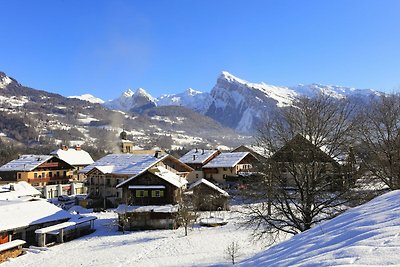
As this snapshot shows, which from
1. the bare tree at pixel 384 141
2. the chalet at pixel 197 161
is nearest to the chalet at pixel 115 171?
the chalet at pixel 197 161

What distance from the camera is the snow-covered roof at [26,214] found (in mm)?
33200

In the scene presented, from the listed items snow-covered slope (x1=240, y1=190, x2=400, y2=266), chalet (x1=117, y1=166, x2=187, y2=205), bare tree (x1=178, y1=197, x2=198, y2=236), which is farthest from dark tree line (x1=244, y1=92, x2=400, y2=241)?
chalet (x1=117, y1=166, x2=187, y2=205)

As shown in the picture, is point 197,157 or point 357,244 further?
point 197,157

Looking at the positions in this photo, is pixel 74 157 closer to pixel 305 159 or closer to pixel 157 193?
pixel 157 193

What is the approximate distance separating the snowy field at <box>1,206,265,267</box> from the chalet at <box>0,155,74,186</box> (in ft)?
126

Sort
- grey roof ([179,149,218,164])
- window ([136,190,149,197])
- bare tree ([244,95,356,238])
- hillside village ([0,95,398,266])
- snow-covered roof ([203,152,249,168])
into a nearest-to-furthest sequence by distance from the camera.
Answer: bare tree ([244,95,356,238])
hillside village ([0,95,398,266])
window ([136,190,149,197])
snow-covered roof ([203,152,249,168])
grey roof ([179,149,218,164])

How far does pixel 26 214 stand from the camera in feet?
117

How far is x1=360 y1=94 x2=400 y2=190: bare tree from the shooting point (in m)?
20.7

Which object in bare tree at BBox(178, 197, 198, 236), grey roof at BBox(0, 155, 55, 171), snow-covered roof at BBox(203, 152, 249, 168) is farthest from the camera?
grey roof at BBox(0, 155, 55, 171)

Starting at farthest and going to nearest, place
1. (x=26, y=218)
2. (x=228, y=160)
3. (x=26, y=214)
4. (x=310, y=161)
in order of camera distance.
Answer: (x=228, y=160)
(x=26, y=214)
(x=26, y=218)
(x=310, y=161)

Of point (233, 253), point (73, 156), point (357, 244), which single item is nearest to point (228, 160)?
point (233, 253)

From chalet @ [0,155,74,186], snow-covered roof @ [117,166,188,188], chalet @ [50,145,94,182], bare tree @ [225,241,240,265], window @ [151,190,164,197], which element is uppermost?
chalet @ [50,145,94,182]

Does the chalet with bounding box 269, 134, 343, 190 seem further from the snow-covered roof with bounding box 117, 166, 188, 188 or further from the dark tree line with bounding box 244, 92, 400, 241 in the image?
the snow-covered roof with bounding box 117, 166, 188, 188

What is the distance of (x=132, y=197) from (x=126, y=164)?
11.9m
